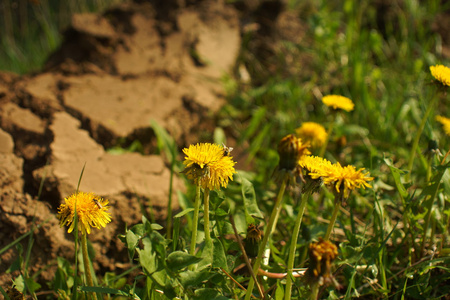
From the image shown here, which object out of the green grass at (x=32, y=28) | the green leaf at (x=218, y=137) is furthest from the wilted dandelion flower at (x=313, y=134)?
the green grass at (x=32, y=28)

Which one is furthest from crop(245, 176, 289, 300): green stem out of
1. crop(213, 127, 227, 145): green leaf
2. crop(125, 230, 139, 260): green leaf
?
crop(213, 127, 227, 145): green leaf

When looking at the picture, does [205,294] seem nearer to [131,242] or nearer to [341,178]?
[131,242]

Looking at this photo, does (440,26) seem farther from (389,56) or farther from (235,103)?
(235,103)

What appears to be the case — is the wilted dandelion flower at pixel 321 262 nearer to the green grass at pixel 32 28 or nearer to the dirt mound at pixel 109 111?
the dirt mound at pixel 109 111

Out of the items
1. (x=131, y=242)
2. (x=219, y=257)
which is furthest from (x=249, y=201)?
(x=131, y=242)

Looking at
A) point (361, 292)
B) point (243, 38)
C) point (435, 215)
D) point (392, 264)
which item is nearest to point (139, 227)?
point (361, 292)

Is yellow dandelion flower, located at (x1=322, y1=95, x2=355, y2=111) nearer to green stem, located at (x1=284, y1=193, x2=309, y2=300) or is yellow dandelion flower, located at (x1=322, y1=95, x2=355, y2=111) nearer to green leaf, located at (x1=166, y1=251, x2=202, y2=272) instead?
green stem, located at (x1=284, y1=193, x2=309, y2=300)
